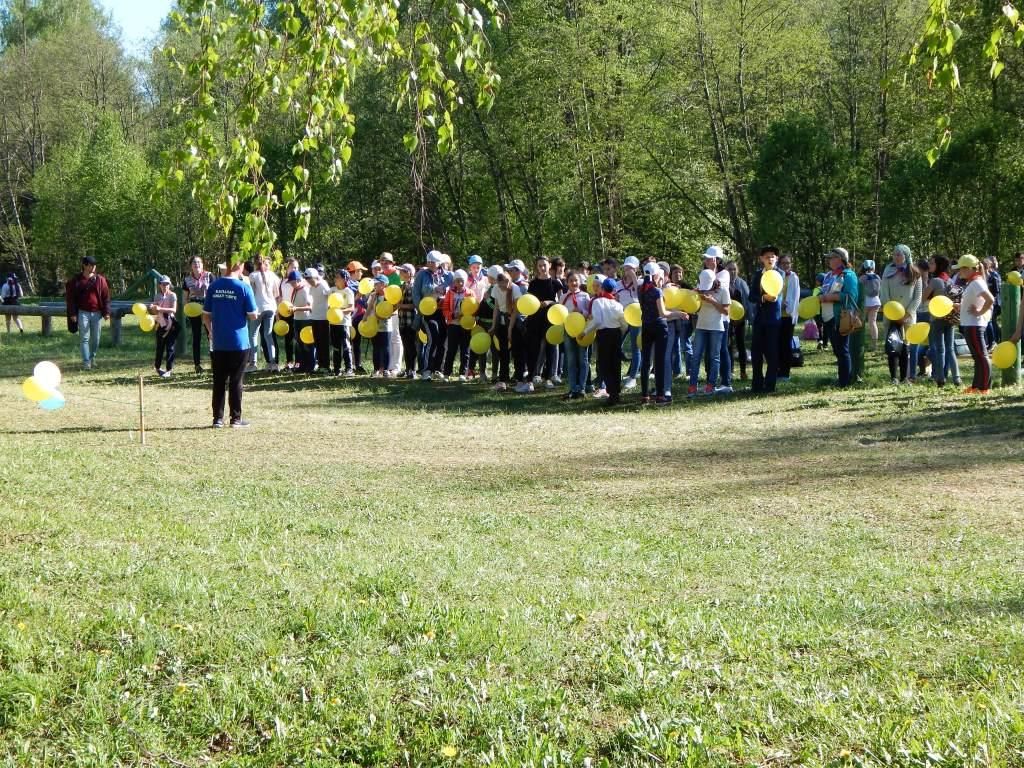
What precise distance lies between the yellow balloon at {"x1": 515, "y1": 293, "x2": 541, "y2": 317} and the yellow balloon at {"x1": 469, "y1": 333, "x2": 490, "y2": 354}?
1.29m

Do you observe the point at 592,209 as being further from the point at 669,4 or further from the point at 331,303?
the point at 331,303

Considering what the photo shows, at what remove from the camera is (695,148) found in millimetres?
37000

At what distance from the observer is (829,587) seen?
6527 millimetres

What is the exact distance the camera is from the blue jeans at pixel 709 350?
1664cm

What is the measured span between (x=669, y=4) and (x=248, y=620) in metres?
32.0

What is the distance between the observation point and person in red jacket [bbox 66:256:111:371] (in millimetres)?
21297

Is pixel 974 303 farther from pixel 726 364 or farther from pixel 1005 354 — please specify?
pixel 726 364

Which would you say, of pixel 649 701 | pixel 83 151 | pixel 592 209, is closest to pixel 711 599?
pixel 649 701

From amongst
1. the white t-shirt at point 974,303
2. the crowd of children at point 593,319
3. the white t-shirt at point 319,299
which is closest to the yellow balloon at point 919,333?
the crowd of children at point 593,319

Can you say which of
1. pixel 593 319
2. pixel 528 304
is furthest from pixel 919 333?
pixel 528 304

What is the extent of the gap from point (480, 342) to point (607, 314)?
3296mm

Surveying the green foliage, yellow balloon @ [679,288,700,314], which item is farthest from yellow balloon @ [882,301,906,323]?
the green foliage

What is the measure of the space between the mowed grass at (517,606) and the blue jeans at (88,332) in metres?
10.2

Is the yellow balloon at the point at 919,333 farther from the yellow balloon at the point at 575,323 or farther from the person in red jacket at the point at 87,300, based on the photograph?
the person in red jacket at the point at 87,300
